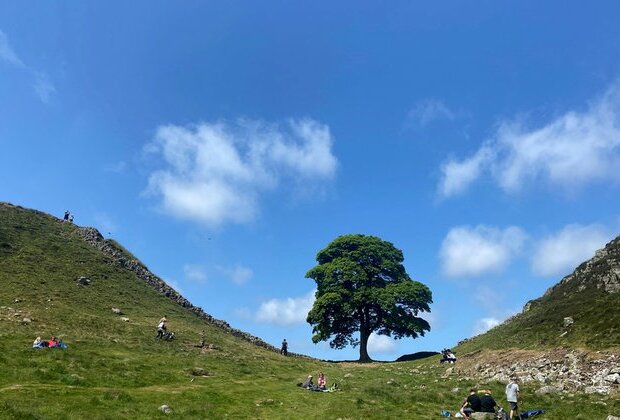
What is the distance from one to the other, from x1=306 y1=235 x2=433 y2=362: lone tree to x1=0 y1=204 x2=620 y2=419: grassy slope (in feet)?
46.7

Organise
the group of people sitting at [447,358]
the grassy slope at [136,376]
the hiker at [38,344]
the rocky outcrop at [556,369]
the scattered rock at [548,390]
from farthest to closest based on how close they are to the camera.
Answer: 1. the group of people sitting at [447,358]
2. the hiker at [38,344]
3. the rocky outcrop at [556,369]
4. the scattered rock at [548,390]
5. the grassy slope at [136,376]

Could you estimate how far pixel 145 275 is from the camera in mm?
81438

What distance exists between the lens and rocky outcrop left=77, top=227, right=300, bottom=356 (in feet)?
245

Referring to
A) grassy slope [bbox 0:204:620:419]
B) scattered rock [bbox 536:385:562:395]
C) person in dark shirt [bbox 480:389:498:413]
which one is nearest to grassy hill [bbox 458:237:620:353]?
scattered rock [bbox 536:385:562:395]

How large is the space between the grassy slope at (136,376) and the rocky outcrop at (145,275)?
11039 millimetres

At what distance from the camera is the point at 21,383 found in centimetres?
2298

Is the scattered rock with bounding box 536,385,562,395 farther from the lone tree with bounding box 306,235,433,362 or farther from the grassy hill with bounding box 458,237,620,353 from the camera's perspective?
the lone tree with bounding box 306,235,433,362

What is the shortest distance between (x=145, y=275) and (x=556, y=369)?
6575 centimetres

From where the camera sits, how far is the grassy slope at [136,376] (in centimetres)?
2208

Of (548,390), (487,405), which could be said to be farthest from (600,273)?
(487,405)

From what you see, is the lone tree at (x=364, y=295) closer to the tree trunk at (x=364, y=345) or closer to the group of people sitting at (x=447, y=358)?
the tree trunk at (x=364, y=345)

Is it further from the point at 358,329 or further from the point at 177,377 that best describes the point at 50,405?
the point at 358,329

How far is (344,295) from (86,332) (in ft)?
138

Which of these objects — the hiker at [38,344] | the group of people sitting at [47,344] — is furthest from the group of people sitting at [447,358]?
the hiker at [38,344]
